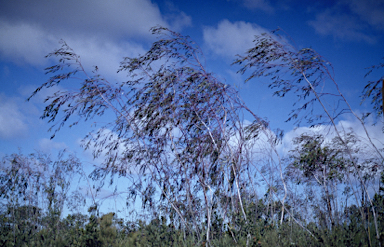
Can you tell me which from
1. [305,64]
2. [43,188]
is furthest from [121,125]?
[43,188]

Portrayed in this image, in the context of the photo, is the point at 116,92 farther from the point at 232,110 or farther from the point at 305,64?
the point at 305,64

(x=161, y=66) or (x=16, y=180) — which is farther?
(x=16, y=180)

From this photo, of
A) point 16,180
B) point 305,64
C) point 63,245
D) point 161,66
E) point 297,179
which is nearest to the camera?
point 63,245

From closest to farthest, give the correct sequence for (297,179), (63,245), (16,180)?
(63,245) < (16,180) < (297,179)

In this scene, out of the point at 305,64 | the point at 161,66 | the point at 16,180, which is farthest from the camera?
the point at 16,180

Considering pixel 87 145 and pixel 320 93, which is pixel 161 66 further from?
pixel 320 93

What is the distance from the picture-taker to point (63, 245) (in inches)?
203

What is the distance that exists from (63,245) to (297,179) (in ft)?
31.6

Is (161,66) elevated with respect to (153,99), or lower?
elevated

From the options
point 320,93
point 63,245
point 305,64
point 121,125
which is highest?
point 305,64

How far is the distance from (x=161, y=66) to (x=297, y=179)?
864cm

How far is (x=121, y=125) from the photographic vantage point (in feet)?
19.6

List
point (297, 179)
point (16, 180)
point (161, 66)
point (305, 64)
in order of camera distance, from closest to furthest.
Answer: point (305, 64), point (161, 66), point (16, 180), point (297, 179)

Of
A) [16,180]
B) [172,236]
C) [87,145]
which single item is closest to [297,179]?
[172,236]
